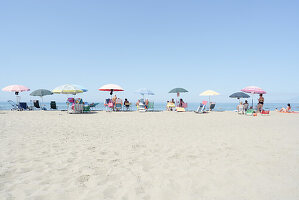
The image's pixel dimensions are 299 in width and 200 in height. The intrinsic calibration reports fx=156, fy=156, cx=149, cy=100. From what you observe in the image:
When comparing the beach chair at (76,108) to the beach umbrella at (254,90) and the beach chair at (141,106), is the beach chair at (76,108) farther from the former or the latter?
the beach umbrella at (254,90)

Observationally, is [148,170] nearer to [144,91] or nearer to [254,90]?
[144,91]

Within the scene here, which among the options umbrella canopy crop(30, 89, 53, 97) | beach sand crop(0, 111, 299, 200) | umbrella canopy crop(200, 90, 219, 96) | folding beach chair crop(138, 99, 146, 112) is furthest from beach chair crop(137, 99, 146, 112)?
beach sand crop(0, 111, 299, 200)

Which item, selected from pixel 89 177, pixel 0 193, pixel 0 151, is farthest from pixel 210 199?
pixel 0 151

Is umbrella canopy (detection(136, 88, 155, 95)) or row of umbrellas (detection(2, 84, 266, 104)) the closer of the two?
row of umbrellas (detection(2, 84, 266, 104))

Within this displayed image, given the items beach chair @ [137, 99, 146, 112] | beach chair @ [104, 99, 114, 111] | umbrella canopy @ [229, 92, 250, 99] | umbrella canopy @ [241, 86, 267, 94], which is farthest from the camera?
umbrella canopy @ [229, 92, 250, 99]

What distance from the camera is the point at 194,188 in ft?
7.38

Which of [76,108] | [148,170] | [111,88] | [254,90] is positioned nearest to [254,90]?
[254,90]

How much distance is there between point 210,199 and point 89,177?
6.01ft

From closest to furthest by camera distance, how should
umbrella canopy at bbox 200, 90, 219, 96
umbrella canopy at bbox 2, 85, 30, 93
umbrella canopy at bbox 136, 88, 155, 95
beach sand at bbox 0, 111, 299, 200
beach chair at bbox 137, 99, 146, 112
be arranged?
beach sand at bbox 0, 111, 299, 200 < umbrella canopy at bbox 2, 85, 30, 93 < beach chair at bbox 137, 99, 146, 112 < umbrella canopy at bbox 200, 90, 219, 96 < umbrella canopy at bbox 136, 88, 155, 95

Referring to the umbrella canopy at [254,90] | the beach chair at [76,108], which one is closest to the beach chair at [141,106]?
the beach chair at [76,108]

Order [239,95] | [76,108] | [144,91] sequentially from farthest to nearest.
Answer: [239,95], [144,91], [76,108]

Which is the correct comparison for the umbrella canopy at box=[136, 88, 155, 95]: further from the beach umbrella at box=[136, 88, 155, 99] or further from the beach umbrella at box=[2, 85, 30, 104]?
the beach umbrella at box=[2, 85, 30, 104]

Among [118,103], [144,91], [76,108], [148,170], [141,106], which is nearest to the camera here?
[148,170]

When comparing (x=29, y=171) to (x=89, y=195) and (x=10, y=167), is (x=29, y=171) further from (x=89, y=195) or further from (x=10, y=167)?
(x=89, y=195)
